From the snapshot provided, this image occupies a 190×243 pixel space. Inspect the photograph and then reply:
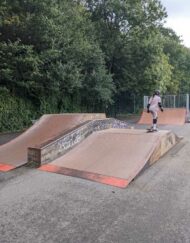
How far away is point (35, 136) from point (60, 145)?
2.20 meters

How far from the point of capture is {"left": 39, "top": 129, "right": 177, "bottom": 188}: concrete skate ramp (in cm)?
665

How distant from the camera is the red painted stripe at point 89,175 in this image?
618 cm

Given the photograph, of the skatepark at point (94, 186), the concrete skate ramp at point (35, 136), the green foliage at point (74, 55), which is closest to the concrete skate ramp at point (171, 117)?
the green foliage at point (74, 55)

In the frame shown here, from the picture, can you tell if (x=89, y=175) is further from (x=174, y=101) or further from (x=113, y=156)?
(x=174, y=101)

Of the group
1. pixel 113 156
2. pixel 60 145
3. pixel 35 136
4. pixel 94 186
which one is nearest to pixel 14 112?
pixel 35 136

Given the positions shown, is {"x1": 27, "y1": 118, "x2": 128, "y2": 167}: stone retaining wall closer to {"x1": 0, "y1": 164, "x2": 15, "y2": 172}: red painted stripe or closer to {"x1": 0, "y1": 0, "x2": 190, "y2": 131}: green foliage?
{"x1": 0, "y1": 164, "x2": 15, "y2": 172}: red painted stripe

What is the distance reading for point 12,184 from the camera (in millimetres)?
6410

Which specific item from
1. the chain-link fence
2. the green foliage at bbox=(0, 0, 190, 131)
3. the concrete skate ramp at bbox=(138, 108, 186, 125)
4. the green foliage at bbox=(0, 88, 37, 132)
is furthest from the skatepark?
the chain-link fence

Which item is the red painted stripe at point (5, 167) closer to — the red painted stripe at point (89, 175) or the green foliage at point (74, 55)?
the red painted stripe at point (89, 175)

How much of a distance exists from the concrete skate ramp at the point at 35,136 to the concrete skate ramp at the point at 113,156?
3.30 ft

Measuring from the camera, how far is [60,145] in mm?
8336

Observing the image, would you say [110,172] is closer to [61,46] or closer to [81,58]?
[61,46]

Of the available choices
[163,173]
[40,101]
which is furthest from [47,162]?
[40,101]

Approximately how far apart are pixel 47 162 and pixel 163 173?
2.99 metres
